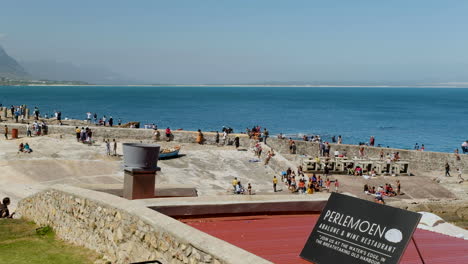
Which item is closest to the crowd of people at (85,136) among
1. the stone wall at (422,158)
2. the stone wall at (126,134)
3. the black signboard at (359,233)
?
the stone wall at (126,134)

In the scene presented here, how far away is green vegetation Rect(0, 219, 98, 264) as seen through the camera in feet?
29.0

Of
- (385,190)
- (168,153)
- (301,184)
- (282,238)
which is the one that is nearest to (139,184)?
(282,238)

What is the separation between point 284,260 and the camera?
274 inches

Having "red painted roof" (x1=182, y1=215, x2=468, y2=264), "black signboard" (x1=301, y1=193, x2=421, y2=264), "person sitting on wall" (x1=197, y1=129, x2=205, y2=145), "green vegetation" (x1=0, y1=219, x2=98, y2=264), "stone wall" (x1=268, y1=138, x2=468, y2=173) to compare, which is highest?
"black signboard" (x1=301, y1=193, x2=421, y2=264)

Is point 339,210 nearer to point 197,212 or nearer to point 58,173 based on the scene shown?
point 197,212

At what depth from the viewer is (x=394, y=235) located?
17.2ft

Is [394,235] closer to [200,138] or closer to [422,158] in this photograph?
[200,138]

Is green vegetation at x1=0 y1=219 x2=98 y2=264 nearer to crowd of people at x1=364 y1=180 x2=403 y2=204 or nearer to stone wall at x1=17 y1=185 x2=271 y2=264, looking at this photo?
stone wall at x1=17 y1=185 x2=271 y2=264

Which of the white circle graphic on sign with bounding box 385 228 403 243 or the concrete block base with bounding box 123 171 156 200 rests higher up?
the white circle graphic on sign with bounding box 385 228 403 243

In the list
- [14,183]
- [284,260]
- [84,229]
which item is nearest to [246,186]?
[14,183]

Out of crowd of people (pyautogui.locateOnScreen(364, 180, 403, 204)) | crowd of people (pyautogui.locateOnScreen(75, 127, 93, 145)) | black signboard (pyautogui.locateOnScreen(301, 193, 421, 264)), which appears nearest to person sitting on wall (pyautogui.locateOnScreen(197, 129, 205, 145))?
crowd of people (pyautogui.locateOnScreen(75, 127, 93, 145))

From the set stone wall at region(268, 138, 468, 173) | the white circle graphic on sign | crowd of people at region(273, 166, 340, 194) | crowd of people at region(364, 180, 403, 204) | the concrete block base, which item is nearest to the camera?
the white circle graphic on sign

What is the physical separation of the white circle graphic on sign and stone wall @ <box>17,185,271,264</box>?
1455 millimetres

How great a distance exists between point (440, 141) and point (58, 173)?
74158mm
